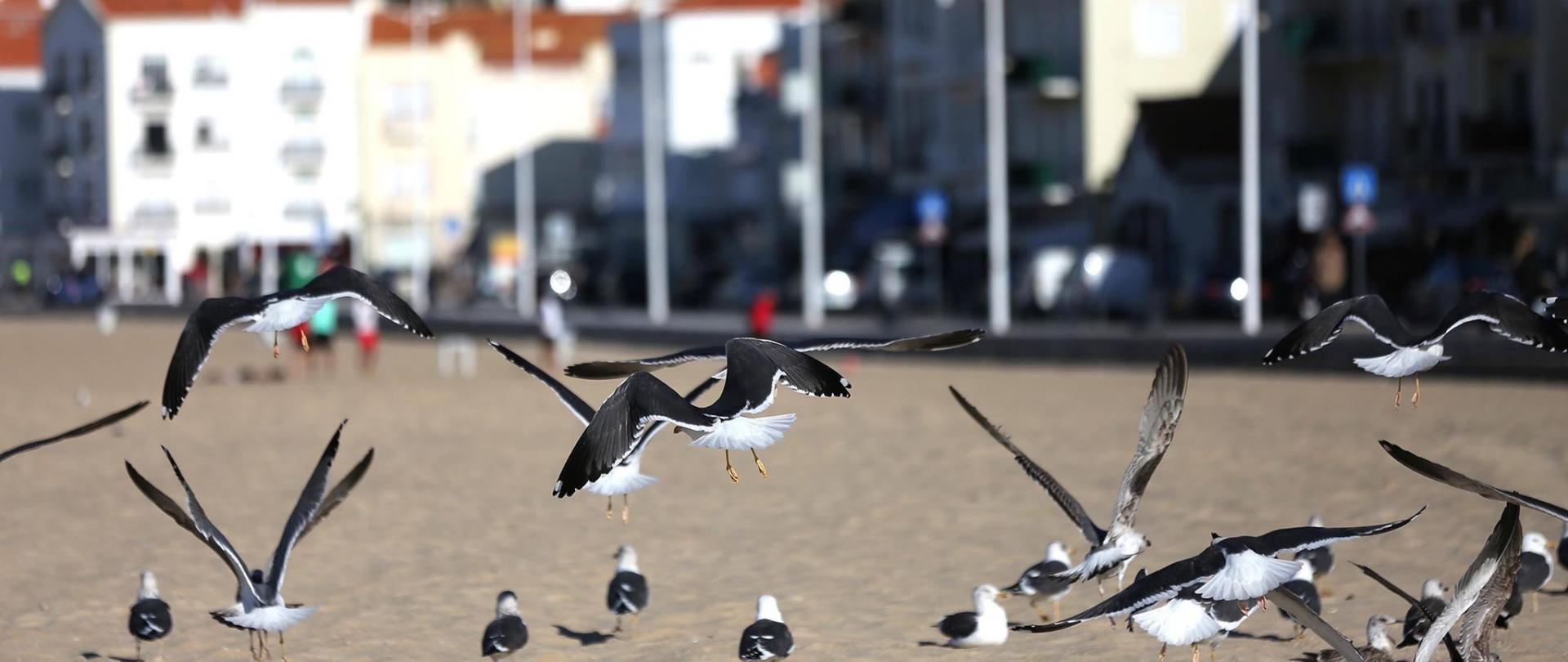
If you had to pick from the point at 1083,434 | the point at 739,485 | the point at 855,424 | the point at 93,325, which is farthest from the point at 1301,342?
the point at 93,325

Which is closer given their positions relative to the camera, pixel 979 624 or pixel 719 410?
pixel 719 410

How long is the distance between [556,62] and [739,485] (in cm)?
7786

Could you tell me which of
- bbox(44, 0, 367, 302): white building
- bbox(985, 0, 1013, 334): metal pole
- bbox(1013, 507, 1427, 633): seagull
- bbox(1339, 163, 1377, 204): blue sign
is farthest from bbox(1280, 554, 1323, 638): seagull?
bbox(44, 0, 367, 302): white building

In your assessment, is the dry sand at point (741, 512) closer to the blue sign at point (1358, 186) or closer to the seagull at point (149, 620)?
the seagull at point (149, 620)

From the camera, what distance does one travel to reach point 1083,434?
842 inches

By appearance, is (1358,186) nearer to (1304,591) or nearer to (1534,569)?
(1534,569)

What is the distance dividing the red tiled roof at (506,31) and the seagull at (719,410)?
84.6 meters

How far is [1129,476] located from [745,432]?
165 cm

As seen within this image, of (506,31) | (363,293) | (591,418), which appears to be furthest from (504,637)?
(506,31)

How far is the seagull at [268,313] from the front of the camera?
8727 millimetres

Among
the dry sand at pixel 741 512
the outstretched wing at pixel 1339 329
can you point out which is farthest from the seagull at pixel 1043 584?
the outstretched wing at pixel 1339 329

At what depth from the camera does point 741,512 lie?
15969 mm

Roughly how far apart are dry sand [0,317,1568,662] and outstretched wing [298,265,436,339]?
2337 millimetres

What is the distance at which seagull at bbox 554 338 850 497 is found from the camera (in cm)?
804
